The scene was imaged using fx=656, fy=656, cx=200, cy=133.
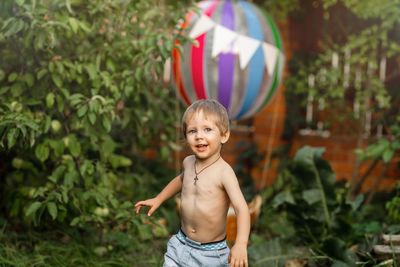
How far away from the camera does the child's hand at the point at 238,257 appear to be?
2.58 m

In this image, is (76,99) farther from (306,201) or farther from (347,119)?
(347,119)

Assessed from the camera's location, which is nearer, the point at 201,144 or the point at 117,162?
the point at 201,144

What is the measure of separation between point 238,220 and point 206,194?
0.62ft

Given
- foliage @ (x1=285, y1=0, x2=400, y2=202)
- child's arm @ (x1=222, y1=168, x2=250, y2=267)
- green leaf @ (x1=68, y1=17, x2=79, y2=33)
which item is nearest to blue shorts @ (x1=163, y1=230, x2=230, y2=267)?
child's arm @ (x1=222, y1=168, x2=250, y2=267)

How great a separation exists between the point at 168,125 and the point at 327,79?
1.62m

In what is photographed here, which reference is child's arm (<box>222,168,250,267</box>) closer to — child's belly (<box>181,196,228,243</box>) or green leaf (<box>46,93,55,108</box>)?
child's belly (<box>181,196,228,243</box>)

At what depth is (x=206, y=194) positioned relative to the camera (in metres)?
2.80

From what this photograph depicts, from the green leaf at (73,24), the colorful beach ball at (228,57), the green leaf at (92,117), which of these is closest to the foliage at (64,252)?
the green leaf at (92,117)

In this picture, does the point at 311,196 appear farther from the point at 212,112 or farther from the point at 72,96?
the point at 212,112

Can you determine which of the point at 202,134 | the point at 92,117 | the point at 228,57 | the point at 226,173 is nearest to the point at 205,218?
the point at 226,173

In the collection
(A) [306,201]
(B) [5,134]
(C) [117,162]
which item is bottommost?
(A) [306,201]

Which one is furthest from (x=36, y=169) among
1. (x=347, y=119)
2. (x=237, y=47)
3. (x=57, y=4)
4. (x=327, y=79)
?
(x=347, y=119)

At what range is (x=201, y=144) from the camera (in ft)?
9.12

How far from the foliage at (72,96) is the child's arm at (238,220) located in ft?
3.87
